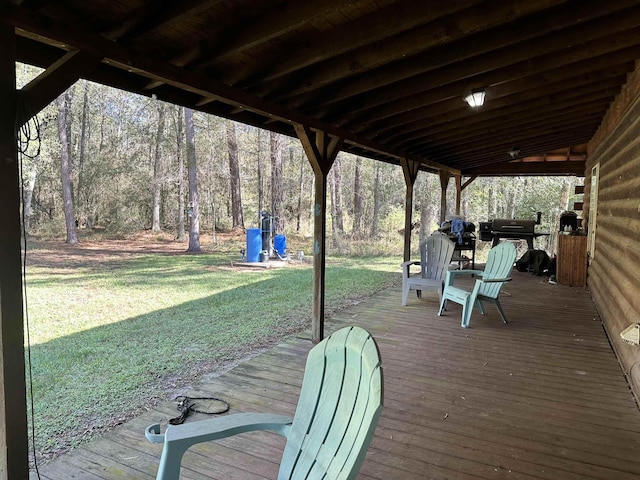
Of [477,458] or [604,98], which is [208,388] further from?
[604,98]

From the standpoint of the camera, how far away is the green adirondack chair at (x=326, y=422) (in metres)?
1.16

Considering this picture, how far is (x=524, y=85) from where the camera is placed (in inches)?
155

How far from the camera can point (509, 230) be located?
9453mm

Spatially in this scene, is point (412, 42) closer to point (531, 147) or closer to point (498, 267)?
point (498, 267)

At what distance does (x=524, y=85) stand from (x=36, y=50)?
12.6 ft

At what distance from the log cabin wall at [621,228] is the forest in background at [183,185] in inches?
A: 337

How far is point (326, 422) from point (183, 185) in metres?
17.9

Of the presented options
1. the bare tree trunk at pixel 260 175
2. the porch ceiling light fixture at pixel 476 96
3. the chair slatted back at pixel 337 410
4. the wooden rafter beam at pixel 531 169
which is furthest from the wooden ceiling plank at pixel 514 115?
the bare tree trunk at pixel 260 175

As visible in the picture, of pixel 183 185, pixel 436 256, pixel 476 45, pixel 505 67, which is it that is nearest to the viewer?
pixel 476 45

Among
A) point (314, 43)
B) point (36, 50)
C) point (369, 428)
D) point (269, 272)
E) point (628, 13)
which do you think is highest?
point (628, 13)

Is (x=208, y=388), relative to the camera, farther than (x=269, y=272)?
No

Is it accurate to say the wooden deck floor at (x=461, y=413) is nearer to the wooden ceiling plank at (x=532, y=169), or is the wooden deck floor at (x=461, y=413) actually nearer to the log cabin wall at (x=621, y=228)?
the log cabin wall at (x=621, y=228)

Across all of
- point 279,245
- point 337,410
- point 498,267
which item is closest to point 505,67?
point 498,267

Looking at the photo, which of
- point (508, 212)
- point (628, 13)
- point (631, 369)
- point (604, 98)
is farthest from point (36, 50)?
point (508, 212)
